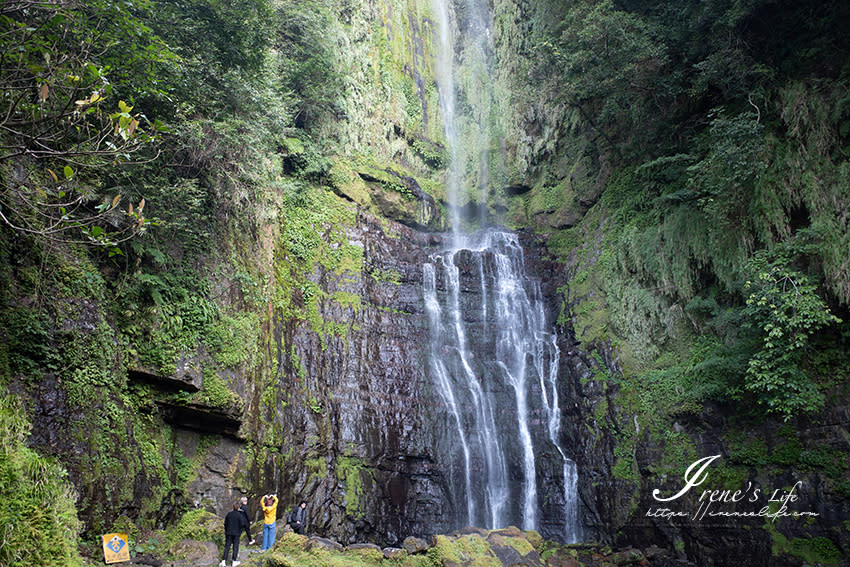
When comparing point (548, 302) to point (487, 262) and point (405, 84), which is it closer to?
point (487, 262)

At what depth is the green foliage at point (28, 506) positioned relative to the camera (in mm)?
4793

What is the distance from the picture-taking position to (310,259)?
15.9 metres

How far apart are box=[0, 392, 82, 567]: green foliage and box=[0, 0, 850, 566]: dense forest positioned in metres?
0.03

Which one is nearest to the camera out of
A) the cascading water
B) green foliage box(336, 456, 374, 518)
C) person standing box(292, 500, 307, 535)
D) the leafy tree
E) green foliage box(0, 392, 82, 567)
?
green foliage box(0, 392, 82, 567)

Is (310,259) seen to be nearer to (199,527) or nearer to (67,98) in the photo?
(199,527)

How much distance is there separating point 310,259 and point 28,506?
11.3 meters

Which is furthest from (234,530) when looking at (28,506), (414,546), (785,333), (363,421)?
(785,333)

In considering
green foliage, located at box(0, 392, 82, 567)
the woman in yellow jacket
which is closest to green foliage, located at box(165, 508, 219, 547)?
the woman in yellow jacket

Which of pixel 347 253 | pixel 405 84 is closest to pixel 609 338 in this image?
pixel 347 253

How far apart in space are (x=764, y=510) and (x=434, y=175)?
65.4 feet

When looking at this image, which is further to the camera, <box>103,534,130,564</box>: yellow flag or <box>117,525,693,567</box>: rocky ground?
<box>117,525,693,567</box>: rocky ground

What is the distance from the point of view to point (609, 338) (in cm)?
1491

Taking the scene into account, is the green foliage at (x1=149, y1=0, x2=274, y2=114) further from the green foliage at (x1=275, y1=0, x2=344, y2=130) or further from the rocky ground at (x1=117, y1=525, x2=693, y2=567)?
the rocky ground at (x1=117, y1=525, x2=693, y2=567)

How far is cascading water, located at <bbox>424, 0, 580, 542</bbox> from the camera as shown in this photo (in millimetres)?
14016
